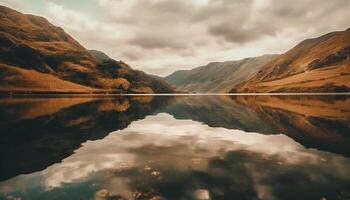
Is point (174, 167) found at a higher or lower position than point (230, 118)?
higher

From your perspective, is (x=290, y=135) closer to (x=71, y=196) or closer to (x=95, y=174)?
(x=95, y=174)

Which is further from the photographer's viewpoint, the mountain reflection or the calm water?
the calm water

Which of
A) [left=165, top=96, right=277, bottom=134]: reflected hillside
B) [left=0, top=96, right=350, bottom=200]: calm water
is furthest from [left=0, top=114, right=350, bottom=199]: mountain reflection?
[left=165, top=96, right=277, bottom=134]: reflected hillside

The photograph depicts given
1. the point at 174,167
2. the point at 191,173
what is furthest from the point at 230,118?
the point at 191,173

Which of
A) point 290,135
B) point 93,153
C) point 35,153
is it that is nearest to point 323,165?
point 290,135

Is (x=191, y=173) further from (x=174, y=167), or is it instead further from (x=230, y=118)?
(x=230, y=118)

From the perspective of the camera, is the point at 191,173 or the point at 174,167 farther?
the point at 174,167

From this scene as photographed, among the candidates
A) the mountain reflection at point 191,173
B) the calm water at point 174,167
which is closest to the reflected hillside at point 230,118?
the calm water at point 174,167

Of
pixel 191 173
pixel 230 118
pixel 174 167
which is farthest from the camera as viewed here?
pixel 230 118

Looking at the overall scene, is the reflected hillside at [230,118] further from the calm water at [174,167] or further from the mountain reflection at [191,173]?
the mountain reflection at [191,173]

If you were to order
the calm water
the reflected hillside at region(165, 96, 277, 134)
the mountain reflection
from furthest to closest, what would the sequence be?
the reflected hillside at region(165, 96, 277, 134)
the calm water
the mountain reflection

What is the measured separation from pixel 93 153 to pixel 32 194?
1131 centimetres

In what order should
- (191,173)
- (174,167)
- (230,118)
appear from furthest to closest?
(230,118)
(174,167)
(191,173)

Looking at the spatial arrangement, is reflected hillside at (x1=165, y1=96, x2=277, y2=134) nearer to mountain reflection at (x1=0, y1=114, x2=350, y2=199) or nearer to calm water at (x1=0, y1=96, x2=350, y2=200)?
calm water at (x1=0, y1=96, x2=350, y2=200)
